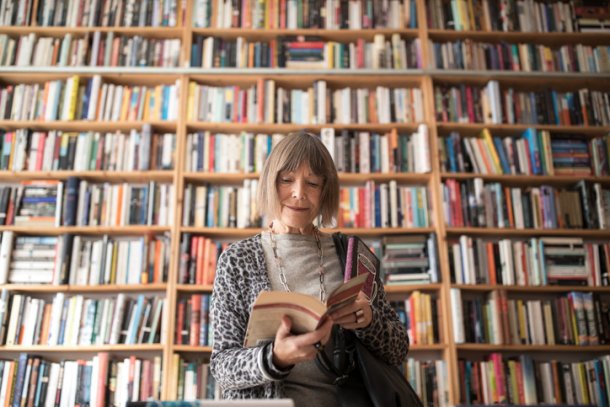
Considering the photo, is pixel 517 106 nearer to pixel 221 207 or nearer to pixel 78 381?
pixel 221 207

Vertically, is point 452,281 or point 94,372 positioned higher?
point 452,281

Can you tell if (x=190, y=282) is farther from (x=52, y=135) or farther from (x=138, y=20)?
(x=138, y=20)

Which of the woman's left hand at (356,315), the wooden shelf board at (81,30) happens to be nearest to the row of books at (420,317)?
the woman's left hand at (356,315)

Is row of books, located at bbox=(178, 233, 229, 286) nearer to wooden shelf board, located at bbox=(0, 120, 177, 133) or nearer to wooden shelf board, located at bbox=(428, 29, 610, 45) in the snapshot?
wooden shelf board, located at bbox=(0, 120, 177, 133)

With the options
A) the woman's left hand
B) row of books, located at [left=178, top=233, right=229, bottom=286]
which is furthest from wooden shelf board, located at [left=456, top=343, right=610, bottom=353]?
the woman's left hand

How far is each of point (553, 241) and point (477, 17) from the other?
4.66 feet

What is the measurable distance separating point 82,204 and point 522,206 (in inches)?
93.7

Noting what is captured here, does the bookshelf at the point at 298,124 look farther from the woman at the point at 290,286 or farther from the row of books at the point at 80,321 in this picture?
the woman at the point at 290,286

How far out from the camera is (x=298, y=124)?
3.24m

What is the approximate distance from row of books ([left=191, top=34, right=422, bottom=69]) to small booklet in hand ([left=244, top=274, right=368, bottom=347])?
2407mm

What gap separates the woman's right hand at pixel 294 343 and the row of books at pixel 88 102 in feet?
7.60

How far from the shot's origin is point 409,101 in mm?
3336

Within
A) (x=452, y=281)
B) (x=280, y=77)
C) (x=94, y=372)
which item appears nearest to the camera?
(x=94, y=372)

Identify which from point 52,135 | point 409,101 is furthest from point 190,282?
point 409,101
